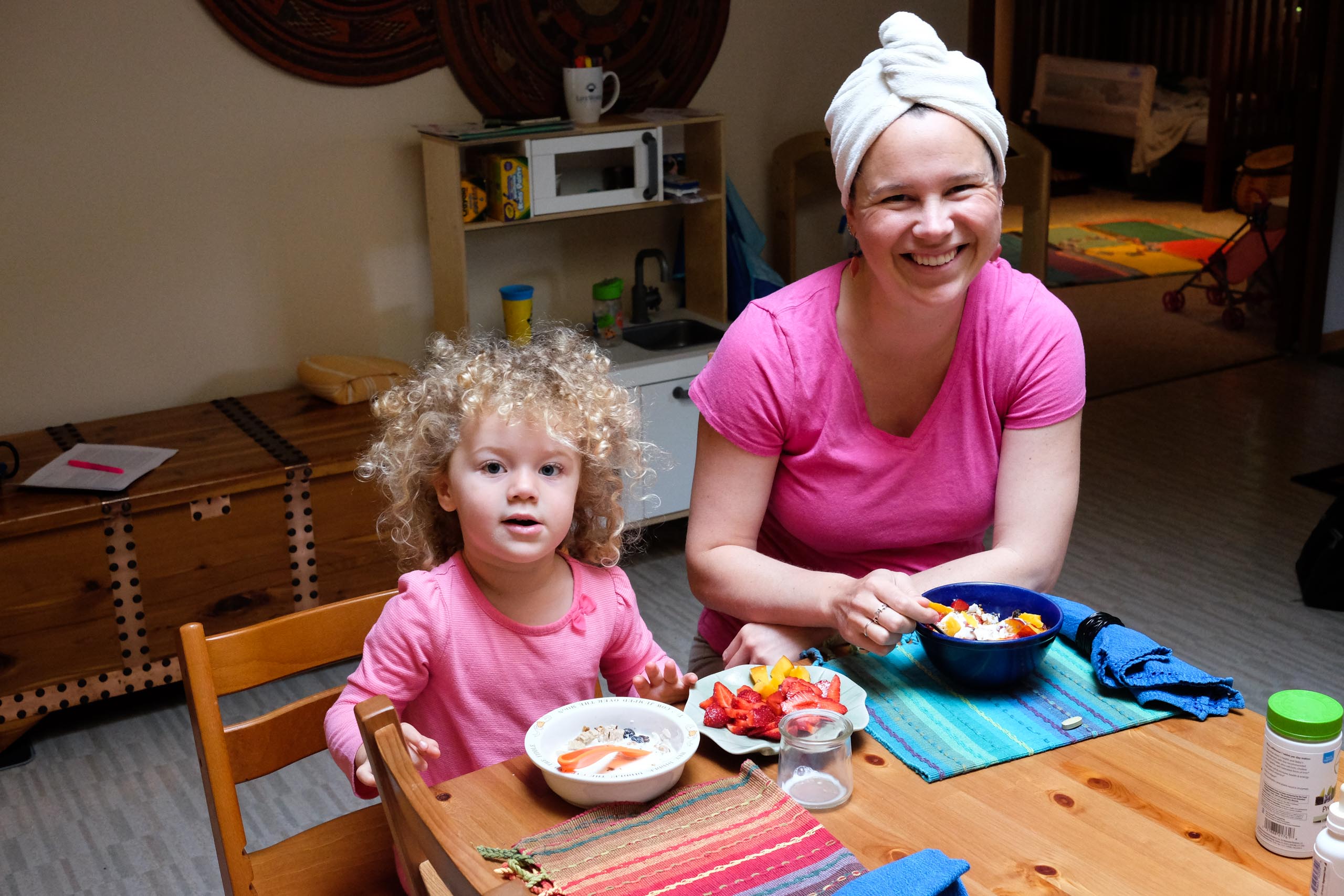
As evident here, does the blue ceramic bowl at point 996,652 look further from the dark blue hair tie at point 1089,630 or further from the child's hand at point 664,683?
the child's hand at point 664,683

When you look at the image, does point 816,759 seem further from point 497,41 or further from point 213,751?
point 497,41

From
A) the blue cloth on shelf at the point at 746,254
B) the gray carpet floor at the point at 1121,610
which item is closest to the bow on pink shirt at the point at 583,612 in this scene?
the gray carpet floor at the point at 1121,610

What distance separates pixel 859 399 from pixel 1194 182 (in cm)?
627

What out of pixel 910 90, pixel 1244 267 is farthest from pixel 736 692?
pixel 1244 267

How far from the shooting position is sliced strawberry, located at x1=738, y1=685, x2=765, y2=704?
48.4 inches

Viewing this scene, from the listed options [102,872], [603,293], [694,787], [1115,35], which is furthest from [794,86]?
[1115,35]

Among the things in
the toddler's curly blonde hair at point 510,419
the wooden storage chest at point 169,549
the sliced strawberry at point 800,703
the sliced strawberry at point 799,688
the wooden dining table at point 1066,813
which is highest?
the toddler's curly blonde hair at point 510,419

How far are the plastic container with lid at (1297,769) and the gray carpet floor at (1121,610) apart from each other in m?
1.49

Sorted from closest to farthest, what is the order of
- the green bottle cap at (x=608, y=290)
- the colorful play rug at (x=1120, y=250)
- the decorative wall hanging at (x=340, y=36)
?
the decorative wall hanging at (x=340, y=36)
the green bottle cap at (x=608, y=290)
the colorful play rug at (x=1120, y=250)

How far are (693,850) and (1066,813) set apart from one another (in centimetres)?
33

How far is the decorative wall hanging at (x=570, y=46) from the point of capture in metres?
3.23

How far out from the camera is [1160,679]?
1267mm

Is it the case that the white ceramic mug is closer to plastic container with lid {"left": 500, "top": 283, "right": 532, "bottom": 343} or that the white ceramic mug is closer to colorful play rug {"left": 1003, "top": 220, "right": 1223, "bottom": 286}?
plastic container with lid {"left": 500, "top": 283, "right": 532, "bottom": 343}

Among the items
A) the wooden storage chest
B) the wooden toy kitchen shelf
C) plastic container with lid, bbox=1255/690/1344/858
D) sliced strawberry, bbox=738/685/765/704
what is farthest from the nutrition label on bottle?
the wooden toy kitchen shelf
